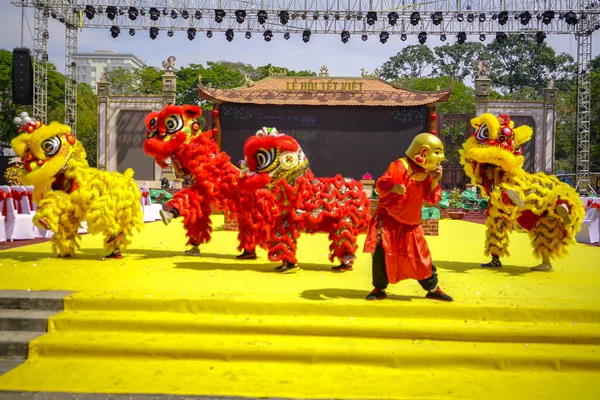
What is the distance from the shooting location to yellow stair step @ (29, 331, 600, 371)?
3.96 meters

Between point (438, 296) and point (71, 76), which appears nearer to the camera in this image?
point (438, 296)

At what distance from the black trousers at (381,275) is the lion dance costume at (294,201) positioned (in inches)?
54.0

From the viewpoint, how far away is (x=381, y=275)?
483 centimetres

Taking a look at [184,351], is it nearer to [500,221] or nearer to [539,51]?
[500,221]

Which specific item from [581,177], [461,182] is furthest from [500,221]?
[461,182]

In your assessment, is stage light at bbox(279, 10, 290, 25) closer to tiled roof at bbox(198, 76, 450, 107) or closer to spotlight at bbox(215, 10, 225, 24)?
spotlight at bbox(215, 10, 225, 24)

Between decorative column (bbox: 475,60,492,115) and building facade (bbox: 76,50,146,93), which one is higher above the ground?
building facade (bbox: 76,50,146,93)

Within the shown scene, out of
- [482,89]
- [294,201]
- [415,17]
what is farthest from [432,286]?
[482,89]

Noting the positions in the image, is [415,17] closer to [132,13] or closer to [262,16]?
[262,16]

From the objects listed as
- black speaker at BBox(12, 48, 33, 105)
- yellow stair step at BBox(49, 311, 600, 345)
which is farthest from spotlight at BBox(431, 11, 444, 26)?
yellow stair step at BBox(49, 311, 600, 345)

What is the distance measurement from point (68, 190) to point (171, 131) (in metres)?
1.49

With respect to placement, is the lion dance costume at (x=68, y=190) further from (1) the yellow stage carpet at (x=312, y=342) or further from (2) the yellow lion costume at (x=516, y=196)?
(2) the yellow lion costume at (x=516, y=196)

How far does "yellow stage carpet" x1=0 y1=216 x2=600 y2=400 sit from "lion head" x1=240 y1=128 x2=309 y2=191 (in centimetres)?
128

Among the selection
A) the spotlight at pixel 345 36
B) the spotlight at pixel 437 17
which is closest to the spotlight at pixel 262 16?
the spotlight at pixel 345 36
